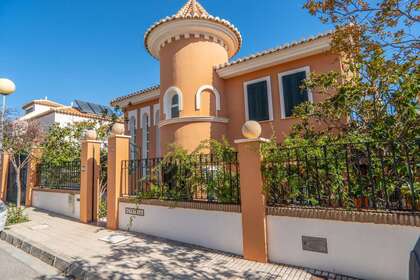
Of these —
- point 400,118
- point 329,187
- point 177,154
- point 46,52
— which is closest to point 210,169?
point 177,154

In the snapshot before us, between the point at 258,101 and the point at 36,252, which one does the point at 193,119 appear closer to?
the point at 258,101

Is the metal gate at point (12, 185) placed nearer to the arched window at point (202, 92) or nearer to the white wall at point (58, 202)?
the white wall at point (58, 202)

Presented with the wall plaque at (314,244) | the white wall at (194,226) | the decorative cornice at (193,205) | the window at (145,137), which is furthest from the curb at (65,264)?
the window at (145,137)

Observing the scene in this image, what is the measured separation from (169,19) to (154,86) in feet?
13.9

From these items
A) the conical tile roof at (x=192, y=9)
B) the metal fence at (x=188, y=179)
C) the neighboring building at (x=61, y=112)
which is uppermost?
the conical tile roof at (x=192, y=9)

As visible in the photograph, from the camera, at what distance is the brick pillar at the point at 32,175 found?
12.1 metres

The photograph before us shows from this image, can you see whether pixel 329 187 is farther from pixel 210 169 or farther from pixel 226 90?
pixel 226 90

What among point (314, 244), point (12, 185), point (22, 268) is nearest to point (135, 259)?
point (22, 268)

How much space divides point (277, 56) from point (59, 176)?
10.6m

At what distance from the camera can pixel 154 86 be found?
43.2 ft

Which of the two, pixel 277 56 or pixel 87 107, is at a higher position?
pixel 87 107

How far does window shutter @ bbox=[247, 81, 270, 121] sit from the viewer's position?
32.4 feet

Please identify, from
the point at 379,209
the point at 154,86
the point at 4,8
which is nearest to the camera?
the point at 379,209

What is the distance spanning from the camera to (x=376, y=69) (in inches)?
223
